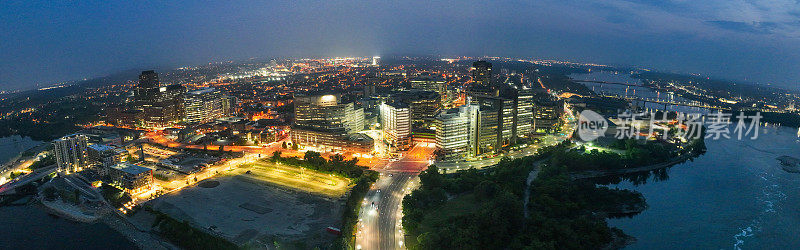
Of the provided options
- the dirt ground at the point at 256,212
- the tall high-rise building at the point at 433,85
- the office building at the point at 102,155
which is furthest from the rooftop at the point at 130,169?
the tall high-rise building at the point at 433,85

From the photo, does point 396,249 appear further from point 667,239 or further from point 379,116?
point 379,116

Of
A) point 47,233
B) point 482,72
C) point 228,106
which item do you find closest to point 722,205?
point 482,72

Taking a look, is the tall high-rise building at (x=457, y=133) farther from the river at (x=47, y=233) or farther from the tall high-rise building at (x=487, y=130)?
the river at (x=47, y=233)

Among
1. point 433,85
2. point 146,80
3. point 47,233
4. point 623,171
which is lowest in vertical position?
point 47,233

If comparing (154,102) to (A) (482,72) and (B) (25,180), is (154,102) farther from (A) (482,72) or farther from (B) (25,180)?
(A) (482,72)

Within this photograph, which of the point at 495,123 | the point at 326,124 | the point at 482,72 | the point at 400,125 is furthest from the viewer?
the point at 482,72

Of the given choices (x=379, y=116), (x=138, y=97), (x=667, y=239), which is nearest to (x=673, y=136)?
(x=667, y=239)

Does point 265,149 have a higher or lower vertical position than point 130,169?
lower
